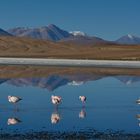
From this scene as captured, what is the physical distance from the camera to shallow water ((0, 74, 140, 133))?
56.5 ft

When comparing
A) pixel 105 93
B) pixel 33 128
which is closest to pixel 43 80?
pixel 105 93

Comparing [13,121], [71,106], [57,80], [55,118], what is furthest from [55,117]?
[57,80]

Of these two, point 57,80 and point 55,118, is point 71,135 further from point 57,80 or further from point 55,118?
point 57,80

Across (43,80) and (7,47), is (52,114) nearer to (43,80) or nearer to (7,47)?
(43,80)

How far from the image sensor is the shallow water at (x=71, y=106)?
56.5 ft

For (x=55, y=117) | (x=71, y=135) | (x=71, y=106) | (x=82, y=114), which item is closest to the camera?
(x=71, y=135)

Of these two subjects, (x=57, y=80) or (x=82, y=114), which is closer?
(x=82, y=114)

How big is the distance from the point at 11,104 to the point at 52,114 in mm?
3407

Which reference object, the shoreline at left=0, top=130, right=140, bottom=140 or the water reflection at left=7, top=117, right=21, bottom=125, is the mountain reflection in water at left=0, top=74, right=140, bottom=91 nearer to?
the water reflection at left=7, top=117, right=21, bottom=125

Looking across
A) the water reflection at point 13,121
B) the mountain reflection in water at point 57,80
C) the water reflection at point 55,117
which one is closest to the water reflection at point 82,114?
the water reflection at point 55,117

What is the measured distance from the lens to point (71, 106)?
21.7 meters

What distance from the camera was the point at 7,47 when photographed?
135750mm

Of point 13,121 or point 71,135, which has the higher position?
point 13,121

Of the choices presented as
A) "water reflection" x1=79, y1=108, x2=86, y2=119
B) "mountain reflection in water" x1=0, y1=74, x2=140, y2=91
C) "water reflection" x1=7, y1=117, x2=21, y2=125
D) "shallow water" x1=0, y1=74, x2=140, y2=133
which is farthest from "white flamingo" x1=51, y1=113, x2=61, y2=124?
"mountain reflection in water" x1=0, y1=74, x2=140, y2=91
